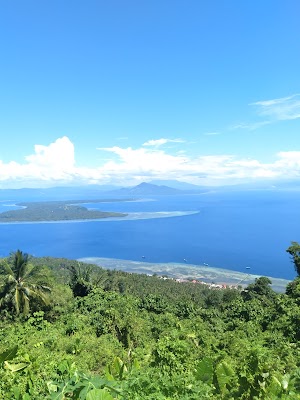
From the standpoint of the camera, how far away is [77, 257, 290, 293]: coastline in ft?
185

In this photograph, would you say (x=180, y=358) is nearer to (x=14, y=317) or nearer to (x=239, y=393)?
(x=239, y=393)

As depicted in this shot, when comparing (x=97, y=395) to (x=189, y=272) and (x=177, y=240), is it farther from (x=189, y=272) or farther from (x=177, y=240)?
(x=177, y=240)

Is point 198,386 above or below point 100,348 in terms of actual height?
above

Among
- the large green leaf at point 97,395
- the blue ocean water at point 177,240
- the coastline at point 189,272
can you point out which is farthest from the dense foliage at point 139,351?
the blue ocean water at point 177,240

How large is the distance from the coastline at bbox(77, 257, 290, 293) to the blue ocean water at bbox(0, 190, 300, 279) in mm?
3664

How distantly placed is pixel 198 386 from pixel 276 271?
217 ft

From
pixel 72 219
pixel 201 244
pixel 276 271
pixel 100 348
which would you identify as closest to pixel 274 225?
pixel 201 244

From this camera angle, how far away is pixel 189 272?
6381 centimetres

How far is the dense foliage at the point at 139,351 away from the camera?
3.16 m

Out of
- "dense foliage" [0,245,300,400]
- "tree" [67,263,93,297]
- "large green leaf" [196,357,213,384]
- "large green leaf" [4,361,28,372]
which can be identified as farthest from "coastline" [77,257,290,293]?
"large green leaf" [4,361,28,372]

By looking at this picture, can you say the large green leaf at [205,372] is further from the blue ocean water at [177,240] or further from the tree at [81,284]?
the blue ocean water at [177,240]

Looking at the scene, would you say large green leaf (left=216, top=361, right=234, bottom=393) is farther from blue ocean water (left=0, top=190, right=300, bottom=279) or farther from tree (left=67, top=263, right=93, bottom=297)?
blue ocean water (left=0, top=190, right=300, bottom=279)

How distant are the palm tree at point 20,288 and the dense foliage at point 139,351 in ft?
0.18

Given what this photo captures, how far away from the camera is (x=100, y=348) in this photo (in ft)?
25.7
